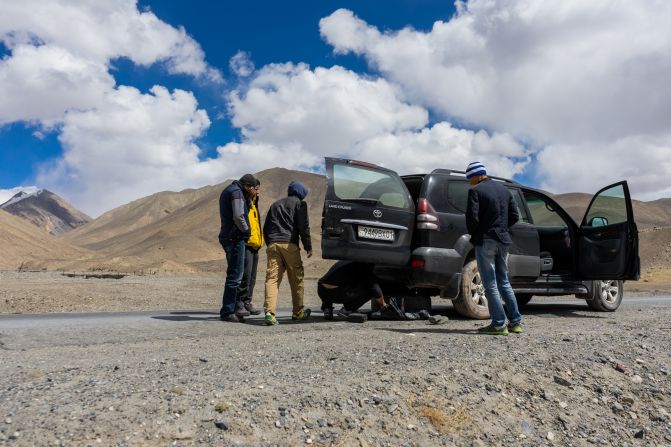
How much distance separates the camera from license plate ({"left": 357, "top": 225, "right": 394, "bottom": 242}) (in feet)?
20.9

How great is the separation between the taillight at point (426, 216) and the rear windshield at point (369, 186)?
191 millimetres

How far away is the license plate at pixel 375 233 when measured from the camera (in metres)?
6.38

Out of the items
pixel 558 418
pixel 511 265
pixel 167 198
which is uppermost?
pixel 167 198

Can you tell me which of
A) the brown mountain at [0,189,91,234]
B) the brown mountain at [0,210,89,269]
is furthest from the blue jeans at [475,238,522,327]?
the brown mountain at [0,189,91,234]

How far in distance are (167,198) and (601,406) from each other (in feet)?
498

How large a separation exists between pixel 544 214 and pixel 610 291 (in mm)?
1721

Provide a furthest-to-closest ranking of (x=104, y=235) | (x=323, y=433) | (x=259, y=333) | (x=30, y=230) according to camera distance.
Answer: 1. (x=104, y=235)
2. (x=30, y=230)
3. (x=259, y=333)
4. (x=323, y=433)

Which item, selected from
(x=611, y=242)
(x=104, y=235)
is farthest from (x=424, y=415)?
(x=104, y=235)

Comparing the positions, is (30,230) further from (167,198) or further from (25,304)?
(167,198)

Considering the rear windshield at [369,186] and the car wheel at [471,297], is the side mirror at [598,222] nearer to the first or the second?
the car wheel at [471,297]

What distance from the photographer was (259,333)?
5484 millimetres

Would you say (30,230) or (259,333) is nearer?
(259,333)

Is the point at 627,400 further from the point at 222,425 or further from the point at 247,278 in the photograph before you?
the point at 247,278

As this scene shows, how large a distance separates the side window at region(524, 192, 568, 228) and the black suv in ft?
1.00
